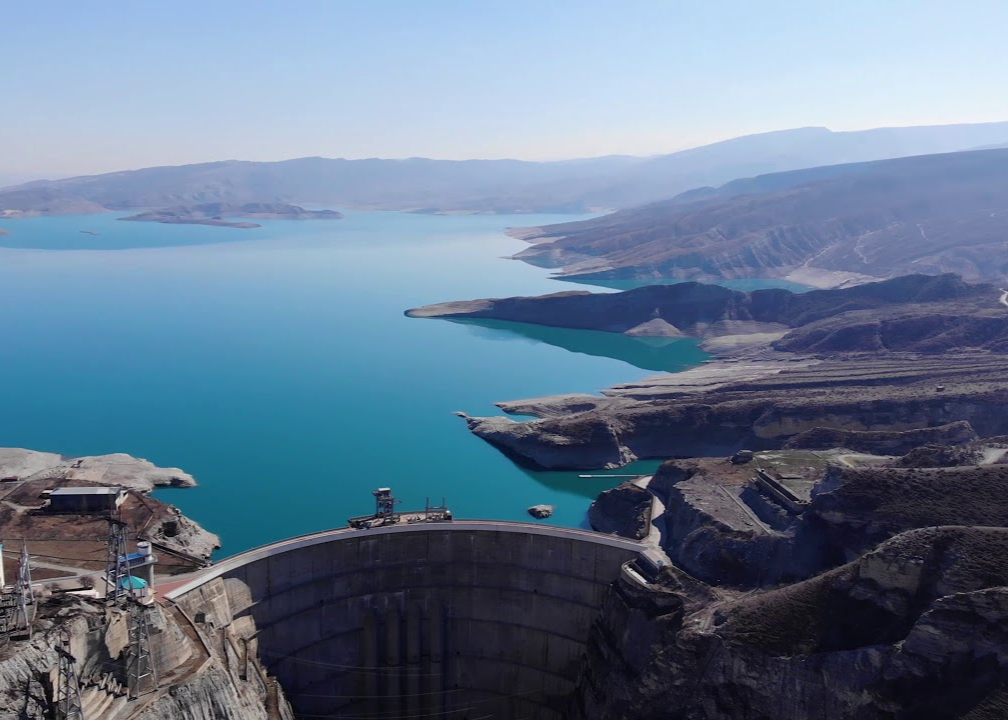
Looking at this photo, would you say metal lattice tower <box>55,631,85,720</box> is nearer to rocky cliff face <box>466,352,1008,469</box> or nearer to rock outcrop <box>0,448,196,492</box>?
rock outcrop <box>0,448,196,492</box>

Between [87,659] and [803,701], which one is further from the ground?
[87,659]

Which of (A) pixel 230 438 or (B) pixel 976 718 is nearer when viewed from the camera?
(B) pixel 976 718

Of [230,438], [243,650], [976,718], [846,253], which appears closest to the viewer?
[976,718]

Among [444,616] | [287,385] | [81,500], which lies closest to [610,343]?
[287,385]

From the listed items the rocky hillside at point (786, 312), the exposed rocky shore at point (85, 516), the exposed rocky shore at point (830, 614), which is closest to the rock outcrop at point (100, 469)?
the exposed rocky shore at point (85, 516)

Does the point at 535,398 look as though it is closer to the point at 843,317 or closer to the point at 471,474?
the point at 471,474

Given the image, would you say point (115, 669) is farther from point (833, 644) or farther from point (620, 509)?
point (620, 509)

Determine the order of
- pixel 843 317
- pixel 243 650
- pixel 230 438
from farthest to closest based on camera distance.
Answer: pixel 843 317
pixel 230 438
pixel 243 650

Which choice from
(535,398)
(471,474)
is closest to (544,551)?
(471,474)
